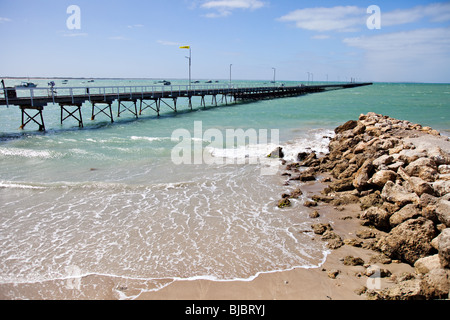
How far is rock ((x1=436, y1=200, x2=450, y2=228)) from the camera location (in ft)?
18.3

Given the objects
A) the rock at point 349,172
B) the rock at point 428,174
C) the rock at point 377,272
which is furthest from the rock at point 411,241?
the rock at point 349,172

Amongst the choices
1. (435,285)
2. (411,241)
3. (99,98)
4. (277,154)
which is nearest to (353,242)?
(411,241)

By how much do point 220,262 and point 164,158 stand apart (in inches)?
357

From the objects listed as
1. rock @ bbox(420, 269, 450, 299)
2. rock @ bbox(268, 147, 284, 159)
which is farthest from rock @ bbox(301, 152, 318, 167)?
rock @ bbox(420, 269, 450, 299)

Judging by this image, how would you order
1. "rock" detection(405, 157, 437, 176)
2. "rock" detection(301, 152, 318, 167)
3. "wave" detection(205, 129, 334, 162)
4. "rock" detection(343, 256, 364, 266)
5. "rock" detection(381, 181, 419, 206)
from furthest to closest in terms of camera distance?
1. "wave" detection(205, 129, 334, 162)
2. "rock" detection(301, 152, 318, 167)
3. "rock" detection(405, 157, 437, 176)
4. "rock" detection(381, 181, 419, 206)
5. "rock" detection(343, 256, 364, 266)

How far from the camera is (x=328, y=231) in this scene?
22.7ft

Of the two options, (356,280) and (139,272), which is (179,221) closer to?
(139,272)

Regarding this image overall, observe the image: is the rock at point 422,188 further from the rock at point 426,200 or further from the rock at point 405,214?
the rock at point 405,214

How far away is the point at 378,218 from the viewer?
6.91m

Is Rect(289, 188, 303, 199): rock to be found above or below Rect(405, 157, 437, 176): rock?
below

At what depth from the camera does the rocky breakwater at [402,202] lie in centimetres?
476

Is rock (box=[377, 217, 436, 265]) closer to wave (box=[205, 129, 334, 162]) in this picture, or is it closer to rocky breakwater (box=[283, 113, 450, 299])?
rocky breakwater (box=[283, 113, 450, 299])

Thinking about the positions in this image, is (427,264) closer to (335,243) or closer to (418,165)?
(335,243)

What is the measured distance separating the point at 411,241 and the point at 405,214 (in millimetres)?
900
